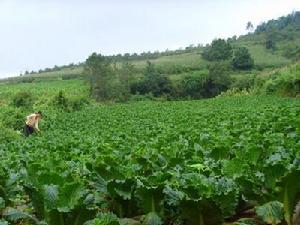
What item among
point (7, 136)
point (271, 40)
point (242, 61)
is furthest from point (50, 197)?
point (271, 40)

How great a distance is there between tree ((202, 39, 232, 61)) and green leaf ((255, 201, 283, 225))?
81128 mm

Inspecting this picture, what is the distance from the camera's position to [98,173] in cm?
481

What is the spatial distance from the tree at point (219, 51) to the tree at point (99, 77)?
2459 centimetres

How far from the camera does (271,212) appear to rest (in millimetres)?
3865

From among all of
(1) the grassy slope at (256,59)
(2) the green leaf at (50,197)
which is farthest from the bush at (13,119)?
(1) the grassy slope at (256,59)

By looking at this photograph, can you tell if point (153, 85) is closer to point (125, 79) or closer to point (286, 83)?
point (125, 79)

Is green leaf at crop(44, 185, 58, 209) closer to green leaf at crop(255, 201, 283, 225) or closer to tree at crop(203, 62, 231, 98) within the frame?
green leaf at crop(255, 201, 283, 225)

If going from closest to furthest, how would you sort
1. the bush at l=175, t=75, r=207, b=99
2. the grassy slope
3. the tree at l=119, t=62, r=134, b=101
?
the tree at l=119, t=62, r=134, b=101 < the bush at l=175, t=75, r=207, b=99 < the grassy slope

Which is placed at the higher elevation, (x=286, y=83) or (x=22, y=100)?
(x=286, y=83)

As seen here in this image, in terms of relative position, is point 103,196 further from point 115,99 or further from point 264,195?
point 115,99

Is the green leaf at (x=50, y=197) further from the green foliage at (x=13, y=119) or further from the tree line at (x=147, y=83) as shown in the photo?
the tree line at (x=147, y=83)

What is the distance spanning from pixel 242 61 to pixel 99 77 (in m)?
24.4

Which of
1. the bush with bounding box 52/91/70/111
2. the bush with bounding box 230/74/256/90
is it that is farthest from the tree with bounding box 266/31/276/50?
the bush with bounding box 52/91/70/111

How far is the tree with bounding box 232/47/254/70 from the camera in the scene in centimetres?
7875
